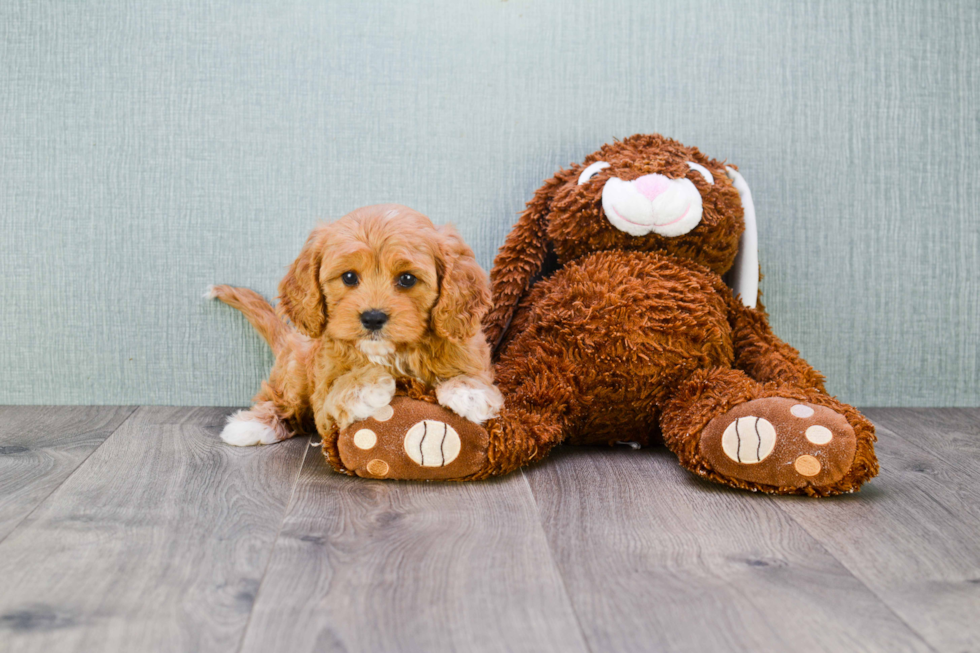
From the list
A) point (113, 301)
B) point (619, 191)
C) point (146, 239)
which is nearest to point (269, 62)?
point (146, 239)

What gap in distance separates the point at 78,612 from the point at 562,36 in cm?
180

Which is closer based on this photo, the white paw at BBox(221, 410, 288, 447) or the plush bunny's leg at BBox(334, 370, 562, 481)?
the plush bunny's leg at BBox(334, 370, 562, 481)

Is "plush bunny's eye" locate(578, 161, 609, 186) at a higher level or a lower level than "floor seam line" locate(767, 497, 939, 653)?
higher

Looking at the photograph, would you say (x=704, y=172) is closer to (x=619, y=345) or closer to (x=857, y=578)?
(x=619, y=345)

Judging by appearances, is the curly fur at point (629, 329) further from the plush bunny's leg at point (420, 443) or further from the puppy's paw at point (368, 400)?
the puppy's paw at point (368, 400)

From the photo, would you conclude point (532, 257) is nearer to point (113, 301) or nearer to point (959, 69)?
point (113, 301)

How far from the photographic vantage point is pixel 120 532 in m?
1.25

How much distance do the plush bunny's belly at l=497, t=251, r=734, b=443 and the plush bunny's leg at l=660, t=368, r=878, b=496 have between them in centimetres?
19

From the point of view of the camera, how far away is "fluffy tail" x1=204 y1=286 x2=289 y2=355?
6.52 ft

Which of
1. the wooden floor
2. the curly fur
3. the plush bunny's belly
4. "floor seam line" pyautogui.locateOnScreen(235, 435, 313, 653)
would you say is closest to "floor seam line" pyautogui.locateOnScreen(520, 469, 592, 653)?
the wooden floor

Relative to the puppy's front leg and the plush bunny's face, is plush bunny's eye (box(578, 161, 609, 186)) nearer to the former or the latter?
the plush bunny's face

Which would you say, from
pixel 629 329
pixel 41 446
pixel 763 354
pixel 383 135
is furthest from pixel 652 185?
pixel 41 446

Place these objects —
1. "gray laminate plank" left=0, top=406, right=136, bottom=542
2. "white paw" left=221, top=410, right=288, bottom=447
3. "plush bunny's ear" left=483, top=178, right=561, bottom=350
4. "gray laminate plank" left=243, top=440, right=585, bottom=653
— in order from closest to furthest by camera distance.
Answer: "gray laminate plank" left=243, top=440, right=585, bottom=653
"gray laminate plank" left=0, top=406, right=136, bottom=542
"white paw" left=221, top=410, right=288, bottom=447
"plush bunny's ear" left=483, top=178, right=561, bottom=350

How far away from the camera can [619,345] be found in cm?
170
